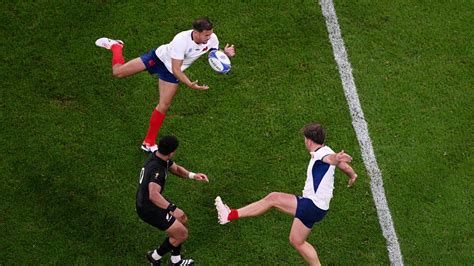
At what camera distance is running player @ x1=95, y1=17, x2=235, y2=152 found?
35.0 ft

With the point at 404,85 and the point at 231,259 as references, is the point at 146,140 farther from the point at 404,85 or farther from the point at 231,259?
the point at 404,85

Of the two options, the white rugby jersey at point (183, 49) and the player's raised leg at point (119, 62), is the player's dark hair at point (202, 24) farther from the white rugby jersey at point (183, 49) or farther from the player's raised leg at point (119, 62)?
the player's raised leg at point (119, 62)

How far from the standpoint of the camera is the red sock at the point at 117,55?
11406mm

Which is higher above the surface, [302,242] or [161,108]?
[161,108]

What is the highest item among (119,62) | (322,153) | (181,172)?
(119,62)

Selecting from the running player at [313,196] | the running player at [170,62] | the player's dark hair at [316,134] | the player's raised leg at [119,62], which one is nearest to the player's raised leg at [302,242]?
the running player at [313,196]

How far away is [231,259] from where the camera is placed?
10461mm

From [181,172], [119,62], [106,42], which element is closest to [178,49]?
[119,62]

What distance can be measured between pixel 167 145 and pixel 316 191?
199 centimetres

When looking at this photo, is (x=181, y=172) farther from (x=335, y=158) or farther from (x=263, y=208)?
(x=335, y=158)

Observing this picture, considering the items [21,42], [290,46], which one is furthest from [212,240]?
[21,42]

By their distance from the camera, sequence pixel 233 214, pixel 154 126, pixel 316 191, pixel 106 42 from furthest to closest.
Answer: pixel 106 42, pixel 154 126, pixel 233 214, pixel 316 191

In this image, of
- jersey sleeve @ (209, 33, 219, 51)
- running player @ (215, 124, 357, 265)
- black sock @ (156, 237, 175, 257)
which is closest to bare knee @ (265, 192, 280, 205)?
running player @ (215, 124, 357, 265)

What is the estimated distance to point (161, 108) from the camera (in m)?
11.2
